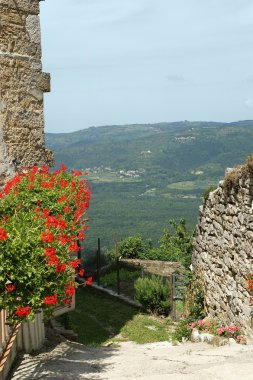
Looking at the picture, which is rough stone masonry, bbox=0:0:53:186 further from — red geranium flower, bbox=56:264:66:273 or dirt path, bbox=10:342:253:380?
red geranium flower, bbox=56:264:66:273

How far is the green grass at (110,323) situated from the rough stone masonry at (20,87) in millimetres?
5801

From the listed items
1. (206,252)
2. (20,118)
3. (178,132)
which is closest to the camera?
(20,118)

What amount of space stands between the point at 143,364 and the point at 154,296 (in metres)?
10.2

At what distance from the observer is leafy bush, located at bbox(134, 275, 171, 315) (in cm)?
1752

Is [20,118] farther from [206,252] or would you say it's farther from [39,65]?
[206,252]

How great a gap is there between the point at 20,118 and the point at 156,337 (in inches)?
294

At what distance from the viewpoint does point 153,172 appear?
528ft

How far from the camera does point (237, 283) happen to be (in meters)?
9.32

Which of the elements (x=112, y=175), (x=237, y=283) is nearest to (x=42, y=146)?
(x=237, y=283)

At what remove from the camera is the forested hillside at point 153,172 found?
99731 millimetres

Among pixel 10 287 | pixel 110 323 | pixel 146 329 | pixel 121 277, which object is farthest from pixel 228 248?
pixel 121 277

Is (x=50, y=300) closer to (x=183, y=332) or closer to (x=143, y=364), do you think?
(x=143, y=364)

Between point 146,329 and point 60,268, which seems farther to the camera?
point 146,329

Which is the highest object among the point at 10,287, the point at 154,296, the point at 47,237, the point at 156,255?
the point at 47,237
